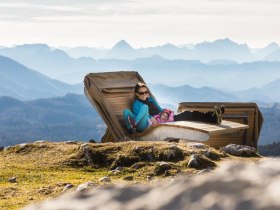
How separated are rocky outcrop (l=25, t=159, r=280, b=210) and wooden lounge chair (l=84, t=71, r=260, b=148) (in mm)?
15465

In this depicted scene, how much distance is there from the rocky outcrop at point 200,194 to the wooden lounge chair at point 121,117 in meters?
15.5

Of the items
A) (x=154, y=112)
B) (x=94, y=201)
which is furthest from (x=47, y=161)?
(x=94, y=201)

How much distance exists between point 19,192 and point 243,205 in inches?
325

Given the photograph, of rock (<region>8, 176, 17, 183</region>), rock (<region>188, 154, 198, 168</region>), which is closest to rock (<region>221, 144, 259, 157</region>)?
rock (<region>188, 154, 198, 168</region>)

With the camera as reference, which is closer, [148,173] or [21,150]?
[148,173]

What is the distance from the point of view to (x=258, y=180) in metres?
1.67

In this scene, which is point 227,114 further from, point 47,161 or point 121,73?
point 47,161

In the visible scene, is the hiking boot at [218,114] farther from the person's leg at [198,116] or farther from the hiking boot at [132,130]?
the hiking boot at [132,130]

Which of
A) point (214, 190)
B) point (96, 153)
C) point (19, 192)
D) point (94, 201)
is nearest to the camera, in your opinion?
point (214, 190)

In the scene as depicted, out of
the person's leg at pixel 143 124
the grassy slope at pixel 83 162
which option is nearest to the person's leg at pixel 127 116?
the person's leg at pixel 143 124

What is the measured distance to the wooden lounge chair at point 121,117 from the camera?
58.1ft

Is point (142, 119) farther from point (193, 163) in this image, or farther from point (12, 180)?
point (12, 180)

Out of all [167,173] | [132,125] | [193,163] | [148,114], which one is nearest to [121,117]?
[132,125]

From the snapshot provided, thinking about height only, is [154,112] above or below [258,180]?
below
